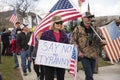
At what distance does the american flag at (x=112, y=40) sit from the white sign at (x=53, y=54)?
2.68 m

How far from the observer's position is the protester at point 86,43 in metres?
7.66

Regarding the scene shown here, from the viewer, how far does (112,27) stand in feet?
32.7

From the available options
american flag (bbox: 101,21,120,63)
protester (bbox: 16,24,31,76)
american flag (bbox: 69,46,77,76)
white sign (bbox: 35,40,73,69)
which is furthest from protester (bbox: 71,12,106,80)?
protester (bbox: 16,24,31,76)

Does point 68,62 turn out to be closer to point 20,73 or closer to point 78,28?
point 78,28

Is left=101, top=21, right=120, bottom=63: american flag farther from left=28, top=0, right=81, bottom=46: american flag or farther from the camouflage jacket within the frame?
the camouflage jacket

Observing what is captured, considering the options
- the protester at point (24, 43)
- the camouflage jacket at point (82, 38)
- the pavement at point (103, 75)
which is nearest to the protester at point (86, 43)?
the camouflage jacket at point (82, 38)

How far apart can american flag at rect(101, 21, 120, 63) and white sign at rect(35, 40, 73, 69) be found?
8.80ft

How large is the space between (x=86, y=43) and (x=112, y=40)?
107 inches

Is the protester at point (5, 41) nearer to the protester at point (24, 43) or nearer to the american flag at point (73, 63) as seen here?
the protester at point (24, 43)

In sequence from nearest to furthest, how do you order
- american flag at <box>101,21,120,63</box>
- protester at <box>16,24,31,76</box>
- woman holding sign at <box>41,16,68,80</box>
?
woman holding sign at <box>41,16,68,80</box>, american flag at <box>101,21,120,63</box>, protester at <box>16,24,31,76</box>

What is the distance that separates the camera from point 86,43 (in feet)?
25.1

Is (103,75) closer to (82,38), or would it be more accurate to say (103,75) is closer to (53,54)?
(82,38)

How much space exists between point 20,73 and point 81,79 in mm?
2980

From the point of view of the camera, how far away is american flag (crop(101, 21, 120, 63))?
9898 mm
